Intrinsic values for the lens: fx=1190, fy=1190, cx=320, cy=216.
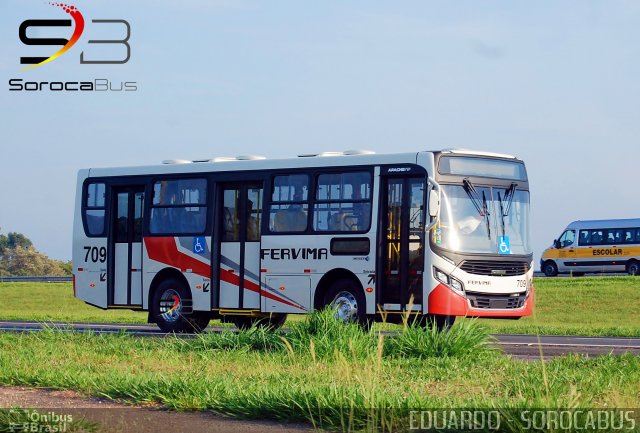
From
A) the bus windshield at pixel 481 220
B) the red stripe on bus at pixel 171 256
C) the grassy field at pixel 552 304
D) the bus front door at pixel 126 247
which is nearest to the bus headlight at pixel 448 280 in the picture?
the bus windshield at pixel 481 220

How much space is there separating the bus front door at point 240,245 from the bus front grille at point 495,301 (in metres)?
4.42

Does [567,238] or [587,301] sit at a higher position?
[567,238]

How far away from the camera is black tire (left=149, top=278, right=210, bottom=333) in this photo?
23938 mm

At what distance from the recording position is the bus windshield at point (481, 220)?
20.3 metres

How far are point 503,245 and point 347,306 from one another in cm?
296

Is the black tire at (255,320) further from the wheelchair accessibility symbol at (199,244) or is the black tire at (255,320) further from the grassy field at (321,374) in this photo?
the grassy field at (321,374)

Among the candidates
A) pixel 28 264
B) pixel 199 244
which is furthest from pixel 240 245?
pixel 28 264

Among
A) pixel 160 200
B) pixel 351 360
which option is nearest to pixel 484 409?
pixel 351 360

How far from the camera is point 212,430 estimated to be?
902 cm

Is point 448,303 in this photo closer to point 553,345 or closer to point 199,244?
point 553,345

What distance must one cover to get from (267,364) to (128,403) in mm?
3252

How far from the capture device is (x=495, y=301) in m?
20.7

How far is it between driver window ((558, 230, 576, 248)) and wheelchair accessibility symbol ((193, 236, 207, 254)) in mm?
42590

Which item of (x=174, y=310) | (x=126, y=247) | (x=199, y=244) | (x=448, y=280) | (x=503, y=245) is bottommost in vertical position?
(x=174, y=310)
